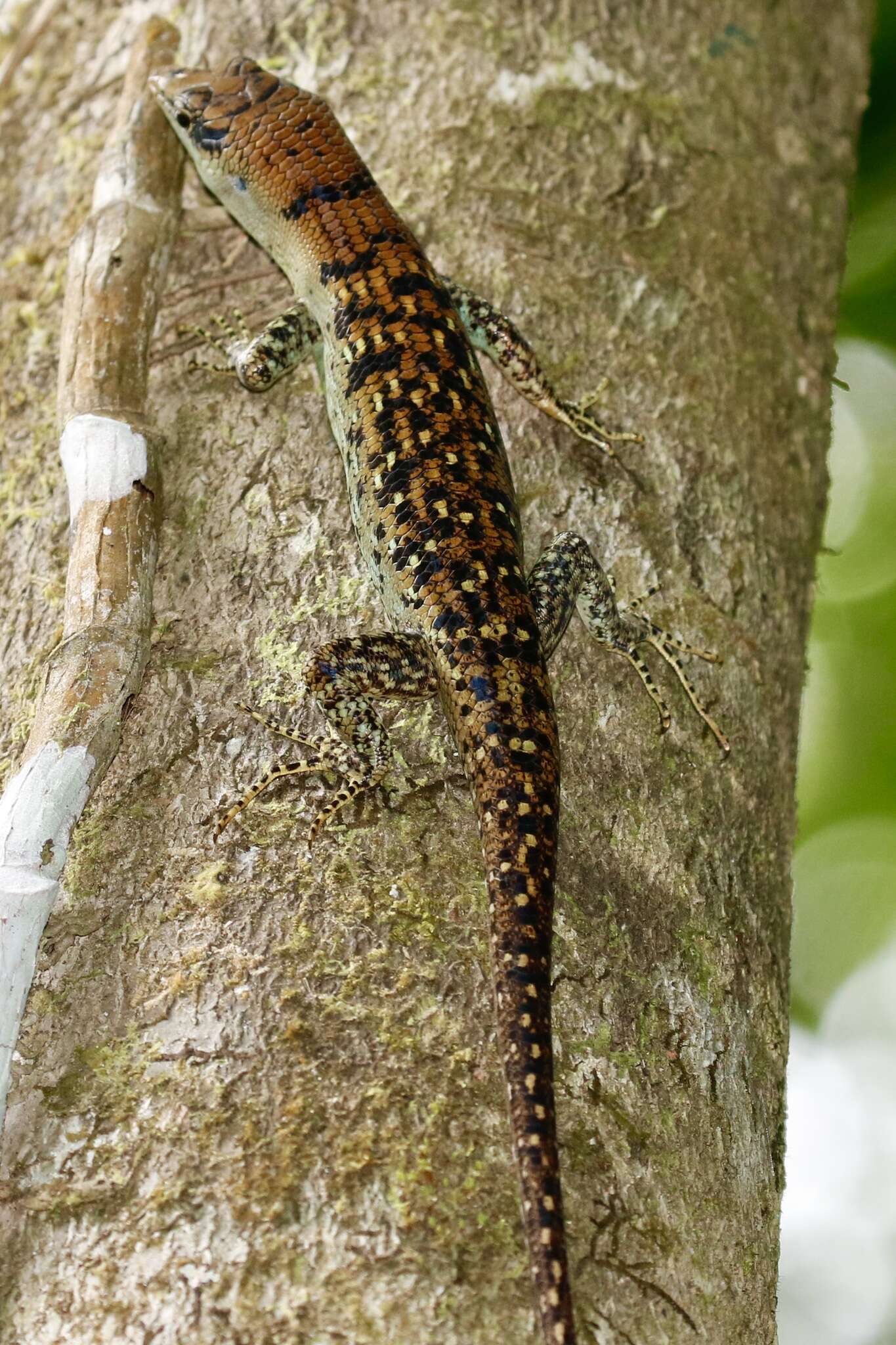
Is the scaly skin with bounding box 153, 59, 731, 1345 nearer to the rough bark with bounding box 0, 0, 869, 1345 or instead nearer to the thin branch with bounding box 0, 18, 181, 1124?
the rough bark with bounding box 0, 0, 869, 1345

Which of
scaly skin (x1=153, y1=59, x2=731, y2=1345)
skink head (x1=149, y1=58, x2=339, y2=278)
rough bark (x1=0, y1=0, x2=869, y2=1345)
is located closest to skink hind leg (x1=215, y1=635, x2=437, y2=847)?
scaly skin (x1=153, y1=59, x2=731, y2=1345)

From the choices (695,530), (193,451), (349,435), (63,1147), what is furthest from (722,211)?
(63,1147)

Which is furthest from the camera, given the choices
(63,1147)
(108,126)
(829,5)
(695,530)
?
(829,5)

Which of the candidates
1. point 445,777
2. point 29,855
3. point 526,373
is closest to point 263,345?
point 526,373

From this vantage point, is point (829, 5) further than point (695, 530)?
Yes

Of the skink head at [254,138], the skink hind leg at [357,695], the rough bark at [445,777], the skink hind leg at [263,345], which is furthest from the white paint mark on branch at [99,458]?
the skink head at [254,138]

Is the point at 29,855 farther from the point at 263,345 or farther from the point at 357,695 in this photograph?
the point at 263,345

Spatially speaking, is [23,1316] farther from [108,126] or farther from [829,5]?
[829,5]
